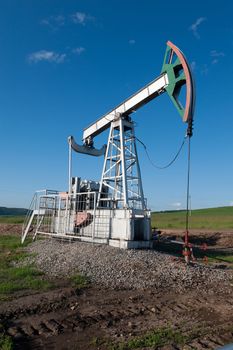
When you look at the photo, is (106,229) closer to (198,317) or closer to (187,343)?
(198,317)

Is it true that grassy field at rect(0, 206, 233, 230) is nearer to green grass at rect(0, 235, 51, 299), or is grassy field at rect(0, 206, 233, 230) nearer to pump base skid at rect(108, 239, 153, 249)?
pump base skid at rect(108, 239, 153, 249)

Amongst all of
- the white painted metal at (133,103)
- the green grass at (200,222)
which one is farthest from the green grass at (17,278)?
the green grass at (200,222)

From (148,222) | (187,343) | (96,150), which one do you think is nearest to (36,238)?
(96,150)

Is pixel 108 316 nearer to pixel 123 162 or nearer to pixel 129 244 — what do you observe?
pixel 129 244

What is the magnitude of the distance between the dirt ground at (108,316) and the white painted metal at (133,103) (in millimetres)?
8354

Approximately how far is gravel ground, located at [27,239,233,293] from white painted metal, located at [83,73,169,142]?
6.29 metres

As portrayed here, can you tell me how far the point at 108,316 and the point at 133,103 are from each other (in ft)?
34.2

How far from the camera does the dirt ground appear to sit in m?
5.00

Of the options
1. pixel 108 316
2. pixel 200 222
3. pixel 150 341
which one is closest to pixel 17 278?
pixel 108 316

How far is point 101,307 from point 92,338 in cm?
160

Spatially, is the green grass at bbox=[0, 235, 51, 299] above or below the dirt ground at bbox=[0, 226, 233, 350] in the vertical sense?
above

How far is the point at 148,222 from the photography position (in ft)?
45.6

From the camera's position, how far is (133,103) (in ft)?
48.6

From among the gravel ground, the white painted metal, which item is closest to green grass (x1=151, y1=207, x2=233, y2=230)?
the white painted metal
